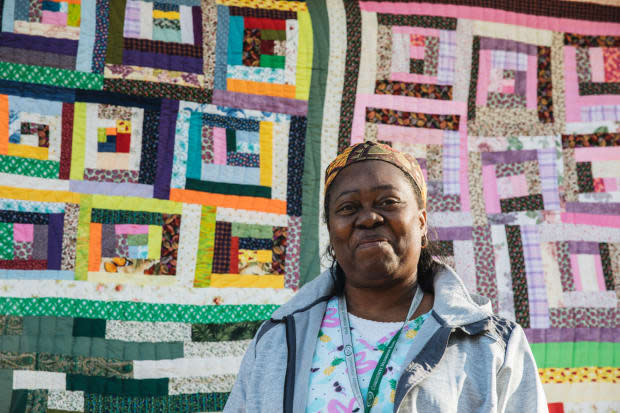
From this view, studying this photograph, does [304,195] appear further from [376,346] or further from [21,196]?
[376,346]

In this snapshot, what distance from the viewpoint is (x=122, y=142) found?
2631mm

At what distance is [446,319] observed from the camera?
4.43 ft

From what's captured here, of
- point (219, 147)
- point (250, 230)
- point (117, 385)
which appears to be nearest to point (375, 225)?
point (250, 230)

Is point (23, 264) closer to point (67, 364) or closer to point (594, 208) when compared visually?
point (67, 364)

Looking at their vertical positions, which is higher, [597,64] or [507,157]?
[597,64]

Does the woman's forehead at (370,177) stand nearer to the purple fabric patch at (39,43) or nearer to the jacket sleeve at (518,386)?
the jacket sleeve at (518,386)

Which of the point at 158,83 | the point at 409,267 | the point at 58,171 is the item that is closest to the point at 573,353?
the point at 409,267

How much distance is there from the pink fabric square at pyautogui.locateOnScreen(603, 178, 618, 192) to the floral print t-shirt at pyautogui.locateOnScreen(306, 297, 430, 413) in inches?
77.5

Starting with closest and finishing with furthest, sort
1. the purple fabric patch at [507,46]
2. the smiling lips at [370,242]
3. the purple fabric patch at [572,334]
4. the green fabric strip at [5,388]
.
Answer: the smiling lips at [370,242] < the green fabric strip at [5,388] < the purple fabric patch at [572,334] < the purple fabric patch at [507,46]

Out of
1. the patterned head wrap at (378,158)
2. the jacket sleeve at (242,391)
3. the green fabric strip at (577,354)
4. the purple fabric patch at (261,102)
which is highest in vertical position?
the purple fabric patch at (261,102)

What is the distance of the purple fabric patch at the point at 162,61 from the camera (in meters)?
2.65

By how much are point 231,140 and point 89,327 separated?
3.50ft

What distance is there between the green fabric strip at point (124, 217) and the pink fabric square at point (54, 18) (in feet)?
2.88

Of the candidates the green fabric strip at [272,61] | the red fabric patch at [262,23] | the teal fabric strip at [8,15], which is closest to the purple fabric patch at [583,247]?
the green fabric strip at [272,61]
